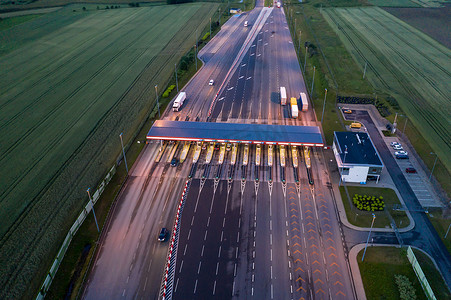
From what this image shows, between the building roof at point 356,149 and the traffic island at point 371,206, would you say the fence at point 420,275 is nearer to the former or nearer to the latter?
the traffic island at point 371,206

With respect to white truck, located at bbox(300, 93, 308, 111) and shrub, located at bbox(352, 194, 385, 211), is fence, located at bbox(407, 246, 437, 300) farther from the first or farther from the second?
white truck, located at bbox(300, 93, 308, 111)

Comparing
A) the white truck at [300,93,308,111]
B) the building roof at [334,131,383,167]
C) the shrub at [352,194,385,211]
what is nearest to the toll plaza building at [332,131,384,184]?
the building roof at [334,131,383,167]

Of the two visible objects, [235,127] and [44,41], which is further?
[44,41]

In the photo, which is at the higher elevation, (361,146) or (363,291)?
(361,146)

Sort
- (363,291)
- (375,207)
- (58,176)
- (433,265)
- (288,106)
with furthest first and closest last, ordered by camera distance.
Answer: (288,106), (58,176), (375,207), (433,265), (363,291)

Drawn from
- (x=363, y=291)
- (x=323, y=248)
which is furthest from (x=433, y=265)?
(x=323, y=248)

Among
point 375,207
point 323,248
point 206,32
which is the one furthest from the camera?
point 206,32

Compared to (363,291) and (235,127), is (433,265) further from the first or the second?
(235,127)
